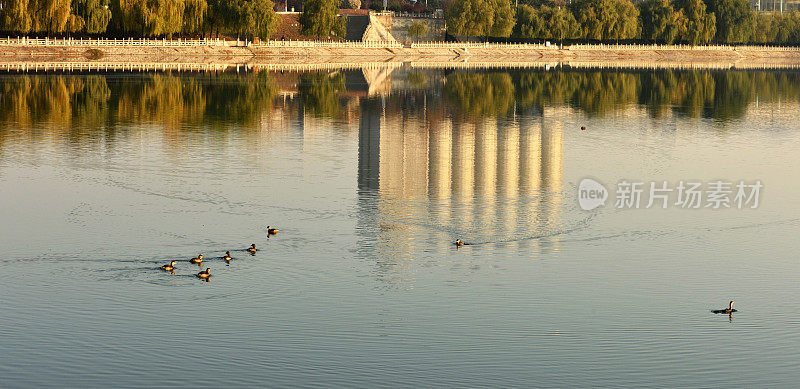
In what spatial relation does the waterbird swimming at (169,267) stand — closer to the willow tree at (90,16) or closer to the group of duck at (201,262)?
the group of duck at (201,262)

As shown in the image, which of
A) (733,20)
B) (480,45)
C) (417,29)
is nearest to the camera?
(480,45)

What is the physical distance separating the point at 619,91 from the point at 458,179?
149ft

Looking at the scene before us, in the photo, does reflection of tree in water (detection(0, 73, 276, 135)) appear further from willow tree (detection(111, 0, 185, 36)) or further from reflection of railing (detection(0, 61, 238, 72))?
willow tree (detection(111, 0, 185, 36))

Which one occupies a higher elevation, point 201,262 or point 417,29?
point 417,29

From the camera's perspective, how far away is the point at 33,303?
18234mm

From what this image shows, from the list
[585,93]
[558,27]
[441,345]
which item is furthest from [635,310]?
[558,27]

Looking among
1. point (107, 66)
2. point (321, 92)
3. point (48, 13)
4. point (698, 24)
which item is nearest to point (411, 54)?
point (698, 24)

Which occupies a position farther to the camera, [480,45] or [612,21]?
[612,21]

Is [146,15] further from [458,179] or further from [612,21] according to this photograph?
[458,179]

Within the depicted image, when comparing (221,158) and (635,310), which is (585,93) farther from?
(635,310)

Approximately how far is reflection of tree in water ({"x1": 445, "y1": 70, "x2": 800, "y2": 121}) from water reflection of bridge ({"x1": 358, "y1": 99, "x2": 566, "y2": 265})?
27.4 ft

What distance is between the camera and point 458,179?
3134 cm

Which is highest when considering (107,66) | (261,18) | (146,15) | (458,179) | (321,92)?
(261,18)

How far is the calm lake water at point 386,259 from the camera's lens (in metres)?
15.7
